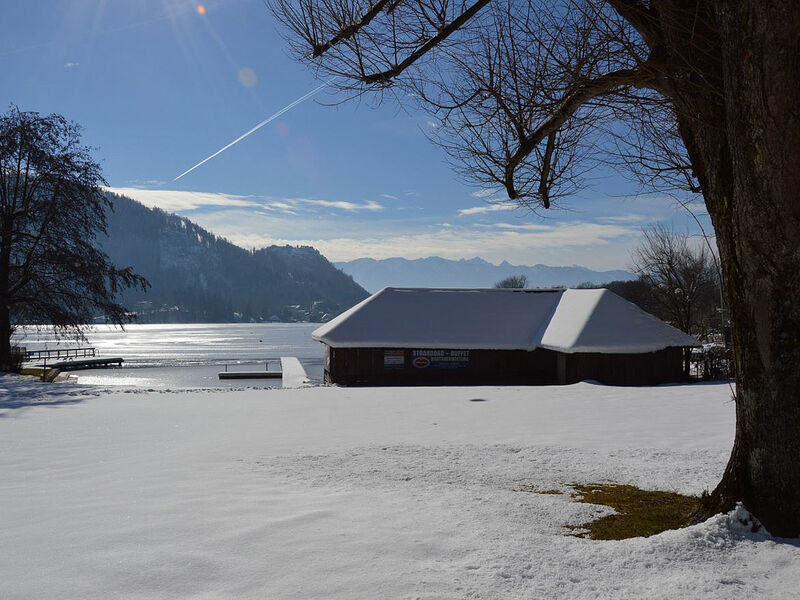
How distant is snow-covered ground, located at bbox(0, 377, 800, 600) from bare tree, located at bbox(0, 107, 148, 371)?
1387 cm

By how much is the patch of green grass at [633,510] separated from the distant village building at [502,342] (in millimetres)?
21203

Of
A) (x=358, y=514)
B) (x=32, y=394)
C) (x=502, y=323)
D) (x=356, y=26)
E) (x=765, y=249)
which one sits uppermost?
(x=356, y=26)

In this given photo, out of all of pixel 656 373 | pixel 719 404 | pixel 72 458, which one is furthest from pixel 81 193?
pixel 656 373

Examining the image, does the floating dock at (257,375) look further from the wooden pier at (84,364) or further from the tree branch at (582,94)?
the tree branch at (582,94)

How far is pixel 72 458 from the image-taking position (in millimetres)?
8609

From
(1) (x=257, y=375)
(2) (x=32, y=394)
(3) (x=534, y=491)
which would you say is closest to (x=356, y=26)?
(3) (x=534, y=491)

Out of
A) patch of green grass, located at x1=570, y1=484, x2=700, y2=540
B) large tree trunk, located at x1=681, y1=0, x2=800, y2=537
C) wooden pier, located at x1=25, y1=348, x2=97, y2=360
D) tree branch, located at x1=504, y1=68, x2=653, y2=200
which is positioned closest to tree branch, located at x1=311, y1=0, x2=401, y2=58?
tree branch, located at x1=504, y1=68, x2=653, y2=200

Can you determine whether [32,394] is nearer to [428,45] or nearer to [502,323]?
[428,45]

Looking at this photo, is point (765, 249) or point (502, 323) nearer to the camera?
point (765, 249)

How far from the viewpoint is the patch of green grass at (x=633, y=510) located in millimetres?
4844

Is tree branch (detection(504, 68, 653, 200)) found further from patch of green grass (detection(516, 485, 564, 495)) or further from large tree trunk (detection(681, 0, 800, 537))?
patch of green grass (detection(516, 485, 564, 495))

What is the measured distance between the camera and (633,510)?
5516 millimetres

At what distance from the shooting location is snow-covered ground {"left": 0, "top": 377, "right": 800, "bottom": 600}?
3701 millimetres

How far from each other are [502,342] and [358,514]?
1012 inches
